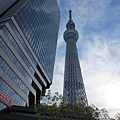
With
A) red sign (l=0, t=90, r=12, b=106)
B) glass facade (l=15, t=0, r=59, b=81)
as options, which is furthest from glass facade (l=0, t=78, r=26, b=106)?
glass facade (l=15, t=0, r=59, b=81)

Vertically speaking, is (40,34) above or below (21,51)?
above

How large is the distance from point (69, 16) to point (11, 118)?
127m

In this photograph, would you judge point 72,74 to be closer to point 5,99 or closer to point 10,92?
point 10,92

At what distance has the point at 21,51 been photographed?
41375 millimetres

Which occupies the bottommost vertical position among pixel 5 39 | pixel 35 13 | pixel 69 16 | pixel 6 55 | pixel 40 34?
pixel 6 55

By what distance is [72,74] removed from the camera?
318ft

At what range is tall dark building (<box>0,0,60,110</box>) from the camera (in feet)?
113

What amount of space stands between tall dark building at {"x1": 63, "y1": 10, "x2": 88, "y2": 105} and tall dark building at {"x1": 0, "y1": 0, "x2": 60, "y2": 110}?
3062 centimetres

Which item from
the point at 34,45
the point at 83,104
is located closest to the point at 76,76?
the point at 34,45

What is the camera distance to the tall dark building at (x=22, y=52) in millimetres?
34469

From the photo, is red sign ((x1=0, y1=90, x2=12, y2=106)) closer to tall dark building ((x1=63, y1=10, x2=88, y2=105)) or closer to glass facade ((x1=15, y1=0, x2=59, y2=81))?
glass facade ((x1=15, y1=0, x2=59, y2=81))

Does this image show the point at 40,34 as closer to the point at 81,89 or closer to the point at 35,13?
the point at 35,13

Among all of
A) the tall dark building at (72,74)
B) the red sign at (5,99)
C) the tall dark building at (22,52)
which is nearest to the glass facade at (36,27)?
the tall dark building at (22,52)

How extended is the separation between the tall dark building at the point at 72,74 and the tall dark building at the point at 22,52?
3062 centimetres
